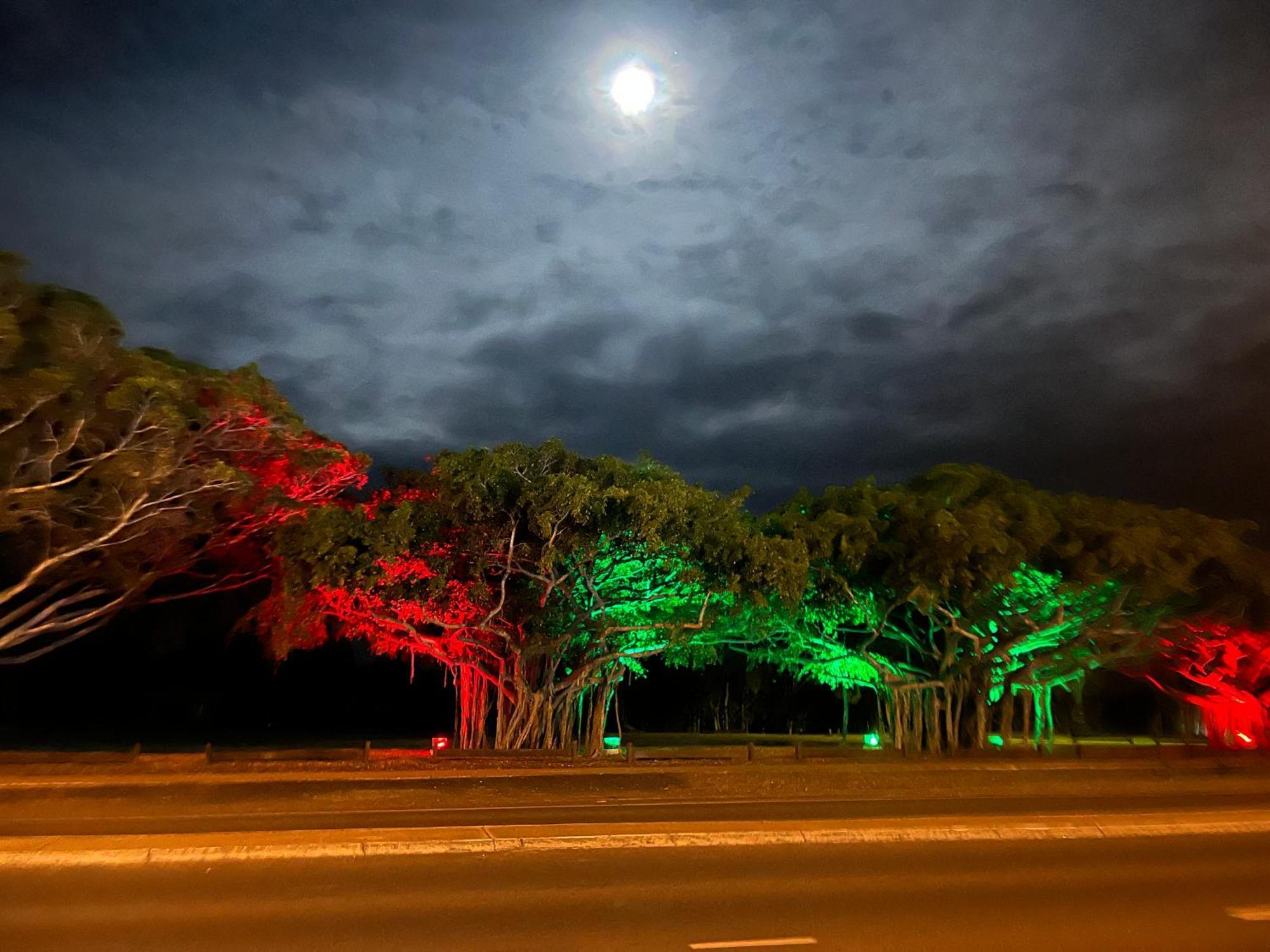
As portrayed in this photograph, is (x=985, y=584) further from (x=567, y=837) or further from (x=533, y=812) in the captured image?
(x=567, y=837)

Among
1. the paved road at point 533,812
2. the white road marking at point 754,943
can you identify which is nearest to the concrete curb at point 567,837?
the paved road at point 533,812

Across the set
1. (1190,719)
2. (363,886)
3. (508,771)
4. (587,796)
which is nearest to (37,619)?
(508,771)

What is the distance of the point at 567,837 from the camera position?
1116cm

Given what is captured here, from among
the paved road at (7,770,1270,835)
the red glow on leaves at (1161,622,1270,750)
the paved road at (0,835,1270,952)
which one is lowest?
the paved road at (7,770,1270,835)

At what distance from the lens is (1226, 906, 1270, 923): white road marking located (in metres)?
8.09

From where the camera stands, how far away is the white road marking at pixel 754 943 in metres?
7.07

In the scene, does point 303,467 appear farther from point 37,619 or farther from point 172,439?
point 37,619

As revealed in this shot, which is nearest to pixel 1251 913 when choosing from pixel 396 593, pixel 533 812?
pixel 533 812

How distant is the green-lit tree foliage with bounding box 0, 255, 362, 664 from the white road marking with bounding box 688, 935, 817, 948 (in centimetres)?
1505

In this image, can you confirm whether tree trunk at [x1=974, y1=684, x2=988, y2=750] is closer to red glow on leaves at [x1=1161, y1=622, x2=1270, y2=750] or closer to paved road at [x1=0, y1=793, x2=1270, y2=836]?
red glow on leaves at [x1=1161, y1=622, x2=1270, y2=750]

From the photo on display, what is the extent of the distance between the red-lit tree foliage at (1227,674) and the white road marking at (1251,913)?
24368 millimetres

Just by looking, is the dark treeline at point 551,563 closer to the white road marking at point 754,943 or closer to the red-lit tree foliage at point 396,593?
→ the red-lit tree foliage at point 396,593

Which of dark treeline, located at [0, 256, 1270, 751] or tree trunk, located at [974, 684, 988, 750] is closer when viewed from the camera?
dark treeline, located at [0, 256, 1270, 751]

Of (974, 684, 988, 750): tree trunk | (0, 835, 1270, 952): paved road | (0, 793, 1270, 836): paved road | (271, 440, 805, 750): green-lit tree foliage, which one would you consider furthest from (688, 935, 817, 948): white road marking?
(974, 684, 988, 750): tree trunk
